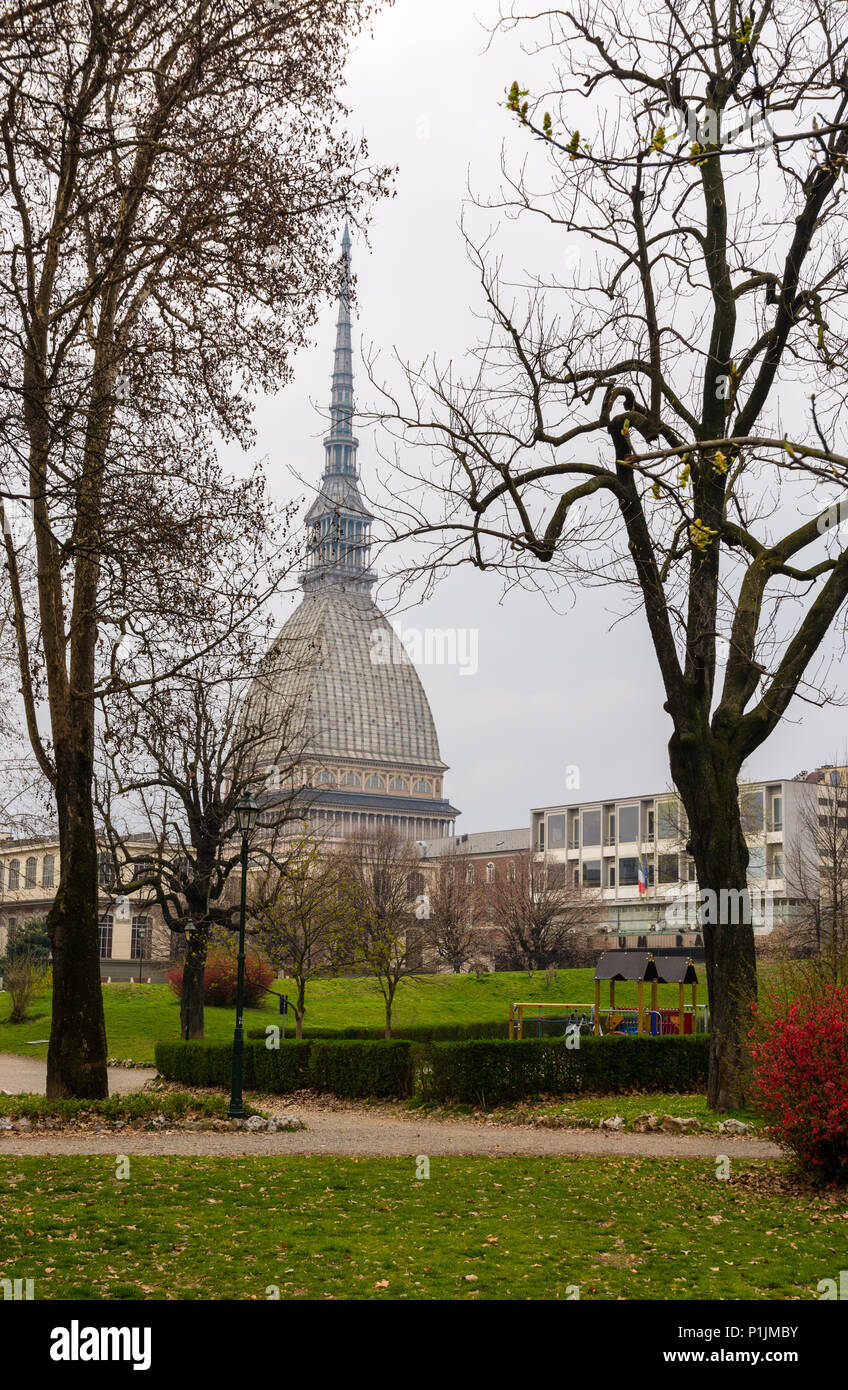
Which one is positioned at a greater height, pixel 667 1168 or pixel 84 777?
pixel 84 777

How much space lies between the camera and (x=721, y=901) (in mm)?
18219

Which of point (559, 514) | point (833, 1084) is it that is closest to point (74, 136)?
point (559, 514)

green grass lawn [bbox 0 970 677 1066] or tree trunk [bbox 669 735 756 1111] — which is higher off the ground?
tree trunk [bbox 669 735 756 1111]

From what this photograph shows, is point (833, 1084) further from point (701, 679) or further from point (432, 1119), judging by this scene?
point (432, 1119)

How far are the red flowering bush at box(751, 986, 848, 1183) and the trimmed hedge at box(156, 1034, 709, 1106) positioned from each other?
1023 cm

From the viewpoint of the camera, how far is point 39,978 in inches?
1959

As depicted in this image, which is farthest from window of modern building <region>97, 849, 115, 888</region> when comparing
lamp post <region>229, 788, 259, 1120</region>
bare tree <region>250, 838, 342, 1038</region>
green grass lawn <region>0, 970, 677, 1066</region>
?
lamp post <region>229, 788, 259, 1120</region>

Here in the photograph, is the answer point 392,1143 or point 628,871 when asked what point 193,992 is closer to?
point 392,1143

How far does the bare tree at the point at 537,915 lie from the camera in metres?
66.9

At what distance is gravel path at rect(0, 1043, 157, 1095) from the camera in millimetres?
27206

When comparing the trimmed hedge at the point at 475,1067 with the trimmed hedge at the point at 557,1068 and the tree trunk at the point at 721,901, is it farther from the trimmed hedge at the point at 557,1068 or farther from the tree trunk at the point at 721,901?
the tree trunk at the point at 721,901

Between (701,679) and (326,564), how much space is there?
19.6 ft

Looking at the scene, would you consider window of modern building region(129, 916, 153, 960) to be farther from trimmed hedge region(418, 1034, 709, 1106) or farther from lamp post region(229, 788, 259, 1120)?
lamp post region(229, 788, 259, 1120)
